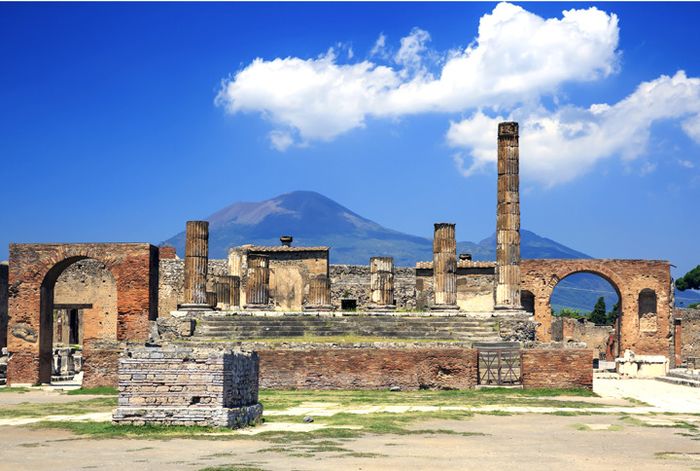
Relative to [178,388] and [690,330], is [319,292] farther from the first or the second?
[690,330]

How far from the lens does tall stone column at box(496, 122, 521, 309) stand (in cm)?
3550

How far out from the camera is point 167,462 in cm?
1302

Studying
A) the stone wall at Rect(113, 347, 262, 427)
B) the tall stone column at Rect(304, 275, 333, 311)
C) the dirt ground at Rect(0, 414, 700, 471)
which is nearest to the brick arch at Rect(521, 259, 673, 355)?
the tall stone column at Rect(304, 275, 333, 311)

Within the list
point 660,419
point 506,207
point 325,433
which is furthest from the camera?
point 506,207

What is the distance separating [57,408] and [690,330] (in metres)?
39.7

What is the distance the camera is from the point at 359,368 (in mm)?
26656

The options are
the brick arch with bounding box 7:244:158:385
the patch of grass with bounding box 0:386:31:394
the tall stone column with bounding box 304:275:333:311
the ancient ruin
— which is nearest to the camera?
the ancient ruin

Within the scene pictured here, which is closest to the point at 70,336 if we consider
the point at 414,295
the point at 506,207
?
the point at 414,295

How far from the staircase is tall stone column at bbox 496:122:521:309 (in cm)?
407

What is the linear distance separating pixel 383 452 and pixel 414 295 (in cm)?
→ 3332

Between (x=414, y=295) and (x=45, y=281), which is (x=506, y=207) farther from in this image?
(x=45, y=281)

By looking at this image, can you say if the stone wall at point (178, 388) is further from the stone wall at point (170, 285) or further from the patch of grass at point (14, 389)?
the stone wall at point (170, 285)

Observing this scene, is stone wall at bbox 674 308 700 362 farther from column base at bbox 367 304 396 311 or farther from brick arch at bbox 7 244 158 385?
brick arch at bbox 7 244 158 385

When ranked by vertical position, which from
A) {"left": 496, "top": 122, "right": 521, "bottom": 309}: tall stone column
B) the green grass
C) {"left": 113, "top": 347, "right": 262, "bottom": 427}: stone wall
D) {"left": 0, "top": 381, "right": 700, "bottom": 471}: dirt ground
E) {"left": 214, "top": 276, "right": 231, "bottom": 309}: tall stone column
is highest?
{"left": 496, "top": 122, "right": 521, "bottom": 309}: tall stone column
